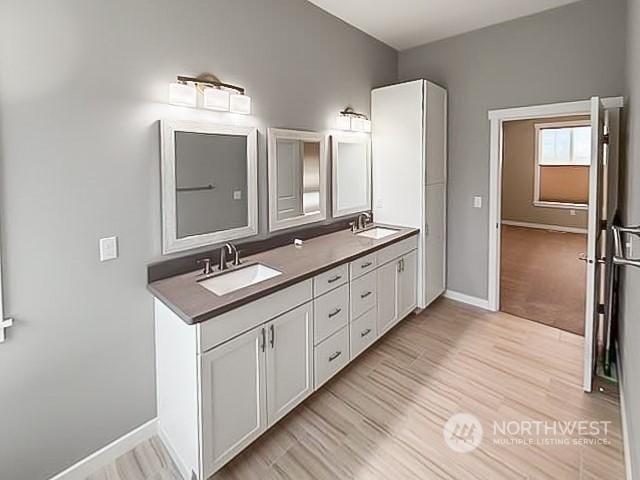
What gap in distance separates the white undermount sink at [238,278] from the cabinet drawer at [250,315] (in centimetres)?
16

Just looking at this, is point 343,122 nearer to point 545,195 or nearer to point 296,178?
point 296,178

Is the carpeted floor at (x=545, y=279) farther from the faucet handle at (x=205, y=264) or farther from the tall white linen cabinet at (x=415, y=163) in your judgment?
the faucet handle at (x=205, y=264)

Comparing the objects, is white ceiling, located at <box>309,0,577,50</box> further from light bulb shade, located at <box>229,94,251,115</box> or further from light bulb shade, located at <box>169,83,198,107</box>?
light bulb shade, located at <box>169,83,198,107</box>

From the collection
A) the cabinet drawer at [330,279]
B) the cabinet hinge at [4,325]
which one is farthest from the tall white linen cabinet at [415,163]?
the cabinet hinge at [4,325]

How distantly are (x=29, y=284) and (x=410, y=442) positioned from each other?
2.08 metres

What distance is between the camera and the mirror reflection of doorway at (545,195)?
6301 millimetres

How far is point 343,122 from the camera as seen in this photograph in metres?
3.44

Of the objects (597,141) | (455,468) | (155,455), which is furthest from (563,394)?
(155,455)

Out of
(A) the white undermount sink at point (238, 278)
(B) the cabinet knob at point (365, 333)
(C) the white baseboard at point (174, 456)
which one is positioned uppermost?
(A) the white undermount sink at point (238, 278)

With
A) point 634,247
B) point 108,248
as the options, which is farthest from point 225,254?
point 634,247

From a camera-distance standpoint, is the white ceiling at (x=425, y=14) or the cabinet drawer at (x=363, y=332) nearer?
the cabinet drawer at (x=363, y=332)

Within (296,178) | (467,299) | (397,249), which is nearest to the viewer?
(296,178)

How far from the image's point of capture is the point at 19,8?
156 centimetres

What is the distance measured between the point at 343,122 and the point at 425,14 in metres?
1.17
